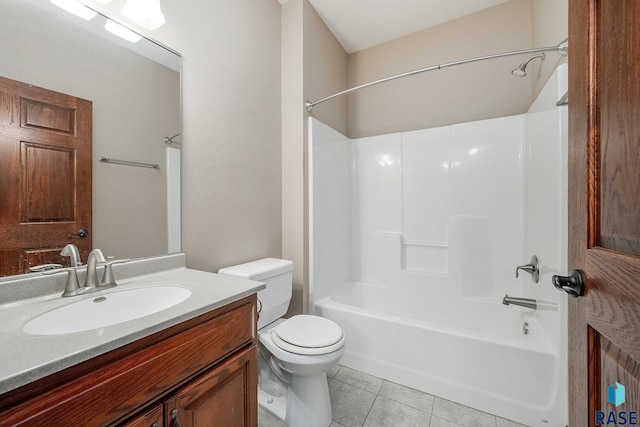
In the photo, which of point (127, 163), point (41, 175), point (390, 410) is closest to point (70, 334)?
point (41, 175)

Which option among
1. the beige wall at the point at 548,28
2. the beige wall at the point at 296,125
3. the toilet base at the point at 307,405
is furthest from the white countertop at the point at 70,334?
the beige wall at the point at 548,28

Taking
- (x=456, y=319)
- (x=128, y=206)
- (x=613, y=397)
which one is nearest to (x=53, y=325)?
(x=128, y=206)

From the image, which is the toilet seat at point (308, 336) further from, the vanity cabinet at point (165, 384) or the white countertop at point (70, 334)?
the white countertop at point (70, 334)

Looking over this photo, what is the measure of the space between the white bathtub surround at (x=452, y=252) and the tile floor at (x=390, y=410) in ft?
0.19

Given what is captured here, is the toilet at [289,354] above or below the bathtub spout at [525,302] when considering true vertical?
below

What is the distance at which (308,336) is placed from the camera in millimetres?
1360

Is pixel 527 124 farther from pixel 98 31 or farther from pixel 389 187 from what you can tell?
pixel 98 31

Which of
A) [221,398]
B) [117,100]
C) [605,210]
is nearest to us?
[605,210]

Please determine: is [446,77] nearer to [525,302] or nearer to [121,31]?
[525,302]

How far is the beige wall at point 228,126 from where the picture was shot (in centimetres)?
134

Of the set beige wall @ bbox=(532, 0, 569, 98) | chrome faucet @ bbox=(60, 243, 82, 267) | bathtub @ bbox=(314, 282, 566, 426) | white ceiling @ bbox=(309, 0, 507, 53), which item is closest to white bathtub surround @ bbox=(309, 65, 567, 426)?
bathtub @ bbox=(314, 282, 566, 426)

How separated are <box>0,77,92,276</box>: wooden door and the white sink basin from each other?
0.22 m

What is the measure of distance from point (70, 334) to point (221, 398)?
50 centimetres

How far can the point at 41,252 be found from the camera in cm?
89
